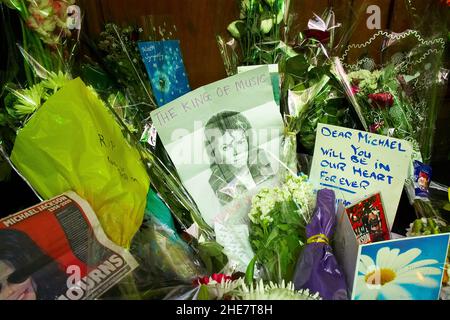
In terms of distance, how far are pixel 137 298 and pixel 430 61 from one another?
3.97ft

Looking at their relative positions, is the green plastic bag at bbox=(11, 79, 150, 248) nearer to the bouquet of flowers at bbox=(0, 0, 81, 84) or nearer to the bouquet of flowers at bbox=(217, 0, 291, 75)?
the bouquet of flowers at bbox=(0, 0, 81, 84)

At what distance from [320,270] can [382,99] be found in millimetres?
638

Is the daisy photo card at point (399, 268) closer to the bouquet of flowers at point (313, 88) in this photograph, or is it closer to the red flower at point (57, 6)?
the bouquet of flowers at point (313, 88)

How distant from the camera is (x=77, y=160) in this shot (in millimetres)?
920

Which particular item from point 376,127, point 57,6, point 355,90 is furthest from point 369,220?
point 57,6

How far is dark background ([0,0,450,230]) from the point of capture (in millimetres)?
1370

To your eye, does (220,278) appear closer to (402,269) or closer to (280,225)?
(280,225)

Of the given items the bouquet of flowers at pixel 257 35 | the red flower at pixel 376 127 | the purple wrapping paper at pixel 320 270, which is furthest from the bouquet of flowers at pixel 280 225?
the bouquet of flowers at pixel 257 35

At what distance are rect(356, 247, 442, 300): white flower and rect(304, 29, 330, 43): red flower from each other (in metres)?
0.74

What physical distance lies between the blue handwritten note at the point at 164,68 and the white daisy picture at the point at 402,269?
0.74 metres

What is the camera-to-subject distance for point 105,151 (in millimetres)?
A: 961

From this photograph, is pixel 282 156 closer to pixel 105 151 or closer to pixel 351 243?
pixel 351 243

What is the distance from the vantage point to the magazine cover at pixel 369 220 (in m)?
0.99

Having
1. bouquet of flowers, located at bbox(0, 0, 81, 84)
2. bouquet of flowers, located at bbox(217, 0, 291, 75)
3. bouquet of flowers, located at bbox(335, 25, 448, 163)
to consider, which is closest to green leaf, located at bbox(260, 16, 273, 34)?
bouquet of flowers, located at bbox(217, 0, 291, 75)
